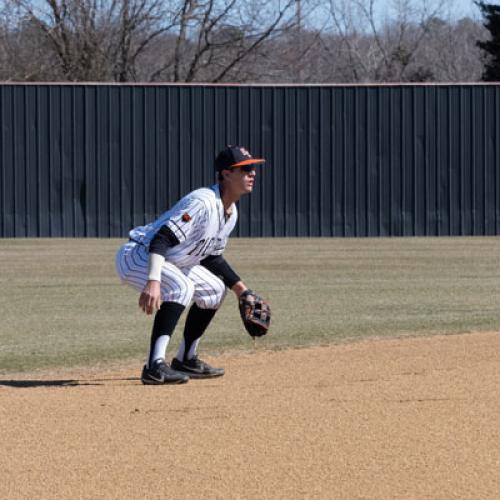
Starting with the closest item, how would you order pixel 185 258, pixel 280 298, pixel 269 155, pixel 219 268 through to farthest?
pixel 185 258, pixel 219 268, pixel 280 298, pixel 269 155

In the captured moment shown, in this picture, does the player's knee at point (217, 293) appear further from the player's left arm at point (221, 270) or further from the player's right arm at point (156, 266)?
the player's right arm at point (156, 266)

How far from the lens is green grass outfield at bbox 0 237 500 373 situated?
8.24 m

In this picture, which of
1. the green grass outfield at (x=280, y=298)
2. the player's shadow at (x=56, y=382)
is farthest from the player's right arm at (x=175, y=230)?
the green grass outfield at (x=280, y=298)

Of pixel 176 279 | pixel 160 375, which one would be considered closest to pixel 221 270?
pixel 176 279

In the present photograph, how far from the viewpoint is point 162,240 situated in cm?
579

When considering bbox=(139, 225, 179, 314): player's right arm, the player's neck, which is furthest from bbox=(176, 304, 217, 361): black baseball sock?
the player's neck

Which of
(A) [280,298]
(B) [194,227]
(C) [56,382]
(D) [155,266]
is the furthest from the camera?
(A) [280,298]

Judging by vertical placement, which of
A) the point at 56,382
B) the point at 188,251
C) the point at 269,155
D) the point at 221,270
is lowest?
the point at 56,382

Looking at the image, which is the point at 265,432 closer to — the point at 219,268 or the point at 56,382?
the point at 219,268

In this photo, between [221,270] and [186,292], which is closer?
[186,292]

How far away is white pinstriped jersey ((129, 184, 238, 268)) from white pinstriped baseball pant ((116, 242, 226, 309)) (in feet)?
0.23

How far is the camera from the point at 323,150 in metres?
21.3

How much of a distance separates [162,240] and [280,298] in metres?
5.53

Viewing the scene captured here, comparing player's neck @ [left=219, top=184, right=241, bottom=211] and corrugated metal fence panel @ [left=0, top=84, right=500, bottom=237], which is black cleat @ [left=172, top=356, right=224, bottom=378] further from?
corrugated metal fence panel @ [left=0, top=84, right=500, bottom=237]
